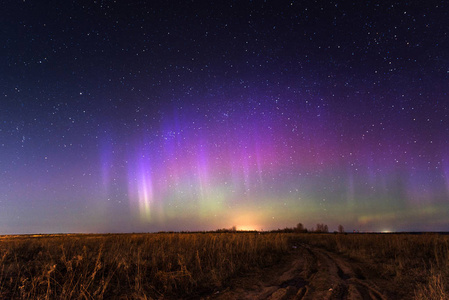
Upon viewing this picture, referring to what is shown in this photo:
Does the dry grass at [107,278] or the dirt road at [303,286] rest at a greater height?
the dry grass at [107,278]

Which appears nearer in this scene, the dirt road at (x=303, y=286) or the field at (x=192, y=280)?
the field at (x=192, y=280)

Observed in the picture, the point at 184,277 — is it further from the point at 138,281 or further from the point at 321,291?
the point at 321,291

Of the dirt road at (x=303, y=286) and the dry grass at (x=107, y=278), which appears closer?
the dry grass at (x=107, y=278)

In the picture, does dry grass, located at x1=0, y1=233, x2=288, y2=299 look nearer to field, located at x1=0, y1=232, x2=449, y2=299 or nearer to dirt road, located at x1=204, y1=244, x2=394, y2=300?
field, located at x1=0, y1=232, x2=449, y2=299

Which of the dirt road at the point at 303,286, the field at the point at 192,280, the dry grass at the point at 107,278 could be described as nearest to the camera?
the dry grass at the point at 107,278

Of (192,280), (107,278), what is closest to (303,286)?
(192,280)

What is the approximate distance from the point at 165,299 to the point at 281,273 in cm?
517

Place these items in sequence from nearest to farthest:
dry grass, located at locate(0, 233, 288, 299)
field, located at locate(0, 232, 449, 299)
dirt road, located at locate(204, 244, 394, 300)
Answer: dry grass, located at locate(0, 233, 288, 299) → field, located at locate(0, 232, 449, 299) → dirt road, located at locate(204, 244, 394, 300)

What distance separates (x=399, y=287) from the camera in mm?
7797

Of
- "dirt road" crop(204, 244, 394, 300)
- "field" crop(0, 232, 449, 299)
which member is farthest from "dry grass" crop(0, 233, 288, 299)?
"dirt road" crop(204, 244, 394, 300)

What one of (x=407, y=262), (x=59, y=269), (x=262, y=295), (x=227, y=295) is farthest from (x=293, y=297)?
(x=407, y=262)

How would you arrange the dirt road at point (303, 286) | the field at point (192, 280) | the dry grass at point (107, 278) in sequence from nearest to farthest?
the dry grass at point (107, 278) → the field at point (192, 280) → the dirt road at point (303, 286)

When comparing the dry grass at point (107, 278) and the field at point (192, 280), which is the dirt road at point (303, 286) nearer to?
the field at point (192, 280)

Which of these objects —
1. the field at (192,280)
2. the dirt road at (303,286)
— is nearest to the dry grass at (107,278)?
the field at (192,280)
